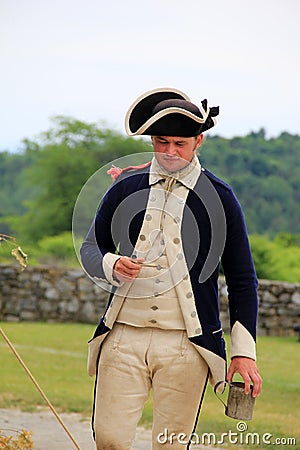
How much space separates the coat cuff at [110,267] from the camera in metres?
2.89

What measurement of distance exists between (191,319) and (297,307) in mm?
10572

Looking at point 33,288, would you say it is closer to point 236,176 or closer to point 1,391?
point 1,391

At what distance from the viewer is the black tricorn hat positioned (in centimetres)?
285

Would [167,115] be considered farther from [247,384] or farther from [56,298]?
[56,298]

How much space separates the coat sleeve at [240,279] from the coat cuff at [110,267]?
0.36 meters

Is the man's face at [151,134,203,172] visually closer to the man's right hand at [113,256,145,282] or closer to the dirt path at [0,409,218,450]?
the man's right hand at [113,256,145,282]

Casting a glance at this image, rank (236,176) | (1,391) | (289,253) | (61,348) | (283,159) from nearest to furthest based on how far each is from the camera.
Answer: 1. (1,391)
2. (61,348)
3. (289,253)
4. (236,176)
5. (283,159)

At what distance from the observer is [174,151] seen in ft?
9.44

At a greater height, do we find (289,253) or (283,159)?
(283,159)

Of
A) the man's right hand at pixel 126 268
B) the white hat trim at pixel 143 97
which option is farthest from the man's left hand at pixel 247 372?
the white hat trim at pixel 143 97

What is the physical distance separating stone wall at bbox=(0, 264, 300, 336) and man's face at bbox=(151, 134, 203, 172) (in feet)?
34.3

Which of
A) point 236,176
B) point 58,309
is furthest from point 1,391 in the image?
point 236,176

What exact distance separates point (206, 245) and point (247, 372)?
1.41 ft

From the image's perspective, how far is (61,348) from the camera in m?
10.9
